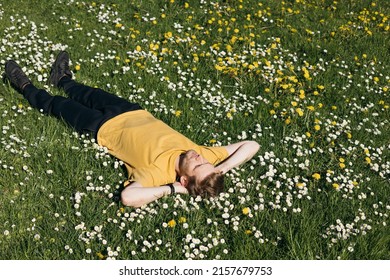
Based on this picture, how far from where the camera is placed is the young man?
5.02m

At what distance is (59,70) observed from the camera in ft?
22.0

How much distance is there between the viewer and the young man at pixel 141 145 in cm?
502

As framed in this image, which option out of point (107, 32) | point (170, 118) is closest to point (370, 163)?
point (170, 118)

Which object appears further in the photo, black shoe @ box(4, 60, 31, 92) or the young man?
black shoe @ box(4, 60, 31, 92)

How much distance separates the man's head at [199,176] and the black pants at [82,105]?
1162 millimetres

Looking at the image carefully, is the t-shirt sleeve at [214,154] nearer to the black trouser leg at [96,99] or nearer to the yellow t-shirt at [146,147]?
the yellow t-shirt at [146,147]

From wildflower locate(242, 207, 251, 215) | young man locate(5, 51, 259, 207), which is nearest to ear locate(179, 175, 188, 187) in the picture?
young man locate(5, 51, 259, 207)

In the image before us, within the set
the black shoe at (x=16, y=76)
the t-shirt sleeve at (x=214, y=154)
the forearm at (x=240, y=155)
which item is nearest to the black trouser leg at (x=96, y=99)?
the black shoe at (x=16, y=76)

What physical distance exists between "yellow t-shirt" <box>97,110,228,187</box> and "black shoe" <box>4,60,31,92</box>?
1478mm

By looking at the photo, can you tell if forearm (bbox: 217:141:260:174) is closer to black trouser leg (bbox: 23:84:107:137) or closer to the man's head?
the man's head

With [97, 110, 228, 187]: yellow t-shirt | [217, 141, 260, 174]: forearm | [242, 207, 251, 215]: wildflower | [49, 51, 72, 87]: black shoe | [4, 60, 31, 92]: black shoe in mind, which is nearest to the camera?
[242, 207, 251, 215]: wildflower

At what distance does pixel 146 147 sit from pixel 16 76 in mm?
2325
